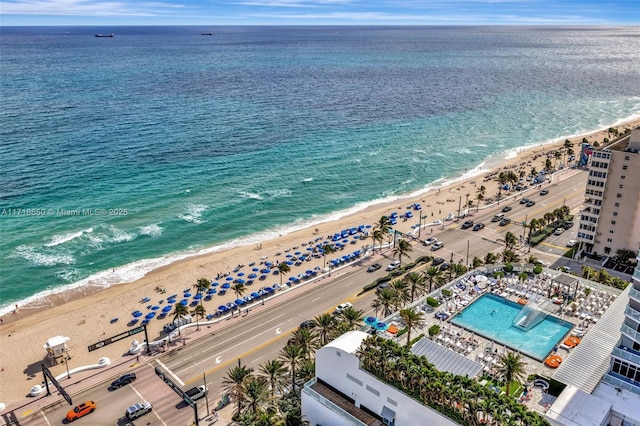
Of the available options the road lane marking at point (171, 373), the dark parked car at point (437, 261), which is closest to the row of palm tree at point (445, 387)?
the road lane marking at point (171, 373)

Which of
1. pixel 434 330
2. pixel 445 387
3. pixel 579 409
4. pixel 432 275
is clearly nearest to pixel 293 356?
pixel 434 330

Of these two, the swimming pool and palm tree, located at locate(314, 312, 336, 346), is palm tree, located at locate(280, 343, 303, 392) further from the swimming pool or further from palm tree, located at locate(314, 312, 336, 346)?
the swimming pool

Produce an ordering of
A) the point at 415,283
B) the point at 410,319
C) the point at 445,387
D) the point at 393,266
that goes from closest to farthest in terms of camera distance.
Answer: the point at 445,387, the point at 410,319, the point at 415,283, the point at 393,266

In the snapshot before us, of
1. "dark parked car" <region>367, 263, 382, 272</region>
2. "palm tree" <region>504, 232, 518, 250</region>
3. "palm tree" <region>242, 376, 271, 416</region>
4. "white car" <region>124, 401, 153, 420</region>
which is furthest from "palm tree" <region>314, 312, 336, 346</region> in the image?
"palm tree" <region>504, 232, 518, 250</region>

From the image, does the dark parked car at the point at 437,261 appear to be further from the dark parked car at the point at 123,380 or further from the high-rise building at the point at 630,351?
the dark parked car at the point at 123,380

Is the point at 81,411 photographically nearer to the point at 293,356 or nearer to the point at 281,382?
the point at 281,382

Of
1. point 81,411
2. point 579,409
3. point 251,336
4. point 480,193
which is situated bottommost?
point 251,336

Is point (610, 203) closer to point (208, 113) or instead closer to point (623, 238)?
point (623, 238)
